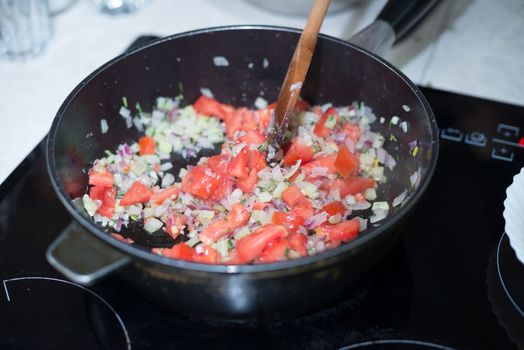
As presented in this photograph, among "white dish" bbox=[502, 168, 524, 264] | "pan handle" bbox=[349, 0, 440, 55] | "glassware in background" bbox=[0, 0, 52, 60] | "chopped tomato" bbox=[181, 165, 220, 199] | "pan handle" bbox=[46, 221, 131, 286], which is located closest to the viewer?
"pan handle" bbox=[46, 221, 131, 286]

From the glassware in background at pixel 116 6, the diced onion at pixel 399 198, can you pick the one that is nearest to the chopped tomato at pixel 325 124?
the diced onion at pixel 399 198

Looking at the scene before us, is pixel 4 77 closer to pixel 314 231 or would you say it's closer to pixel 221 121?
pixel 221 121

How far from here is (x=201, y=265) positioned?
2.41 feet

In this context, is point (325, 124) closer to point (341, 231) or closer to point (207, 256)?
point (341, 231)

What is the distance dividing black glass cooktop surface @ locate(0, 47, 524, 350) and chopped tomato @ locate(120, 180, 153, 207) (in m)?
0.12

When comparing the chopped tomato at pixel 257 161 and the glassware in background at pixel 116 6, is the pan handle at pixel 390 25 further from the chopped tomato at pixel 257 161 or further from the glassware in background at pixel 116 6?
the glassware in background at pixel 116 6

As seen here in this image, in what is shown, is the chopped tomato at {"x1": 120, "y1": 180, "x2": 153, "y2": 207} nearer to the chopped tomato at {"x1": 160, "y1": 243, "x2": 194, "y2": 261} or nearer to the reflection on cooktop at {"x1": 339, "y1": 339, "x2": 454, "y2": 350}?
the chopped tomato at {"x1": 160, "y1": 243, "x2": 194, "y2": 261}

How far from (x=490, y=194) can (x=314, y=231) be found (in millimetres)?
389

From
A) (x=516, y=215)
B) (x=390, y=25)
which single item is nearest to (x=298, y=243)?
(x=516, y=215)

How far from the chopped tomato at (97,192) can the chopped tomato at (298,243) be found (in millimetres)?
408

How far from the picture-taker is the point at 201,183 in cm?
113

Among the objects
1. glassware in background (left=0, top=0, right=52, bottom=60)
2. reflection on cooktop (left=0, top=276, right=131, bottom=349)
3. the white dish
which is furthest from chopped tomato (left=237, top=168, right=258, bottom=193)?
glassware in background (left=0, top=0, right=52, bottom=60)

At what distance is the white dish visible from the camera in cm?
89

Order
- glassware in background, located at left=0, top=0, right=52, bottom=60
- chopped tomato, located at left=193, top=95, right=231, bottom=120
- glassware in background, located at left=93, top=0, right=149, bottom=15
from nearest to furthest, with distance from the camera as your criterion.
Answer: chopped tomato, located at left=193, top=95, right=231, bottom=120, glassware in background, located at left=0, top=0, right=52, bottom=60, glassware in background, located at left=93, top=0, right=149, bottom=15
